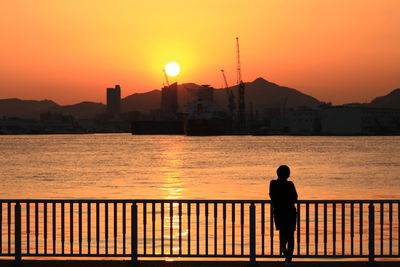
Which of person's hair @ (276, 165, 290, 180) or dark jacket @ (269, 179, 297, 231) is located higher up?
person's hair @ (276, 165, 290, 180)

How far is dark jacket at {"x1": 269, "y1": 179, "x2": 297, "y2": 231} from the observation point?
48.2 ft

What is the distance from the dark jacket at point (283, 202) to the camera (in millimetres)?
14703

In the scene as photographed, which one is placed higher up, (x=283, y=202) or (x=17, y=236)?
(x=283, y=202)

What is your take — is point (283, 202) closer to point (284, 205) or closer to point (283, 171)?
point (284, 205)

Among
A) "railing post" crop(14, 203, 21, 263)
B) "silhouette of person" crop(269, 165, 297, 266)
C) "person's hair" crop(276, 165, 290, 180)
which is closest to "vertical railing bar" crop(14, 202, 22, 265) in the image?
"railing post" crop(14, 203, 21, 263)

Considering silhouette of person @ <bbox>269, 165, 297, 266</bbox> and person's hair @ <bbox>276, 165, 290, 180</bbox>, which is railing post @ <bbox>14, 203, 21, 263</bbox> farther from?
person's hair @ <bbox>276, 165, 290, 180</bbox>

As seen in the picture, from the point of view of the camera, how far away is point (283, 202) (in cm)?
1483

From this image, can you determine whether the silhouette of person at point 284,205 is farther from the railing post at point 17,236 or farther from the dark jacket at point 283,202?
the railing post at point 17,236
